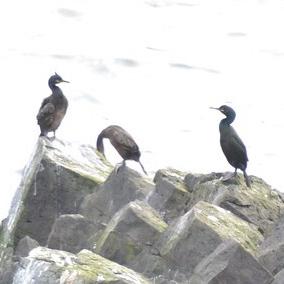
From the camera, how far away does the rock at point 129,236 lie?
52.2ft

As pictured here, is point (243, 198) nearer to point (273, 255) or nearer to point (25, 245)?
point (273, 255)

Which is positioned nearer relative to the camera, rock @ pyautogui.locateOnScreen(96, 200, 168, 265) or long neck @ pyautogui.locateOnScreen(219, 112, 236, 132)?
rock @ pyautogui.locateOnScreen(96, 200, 168, 265)

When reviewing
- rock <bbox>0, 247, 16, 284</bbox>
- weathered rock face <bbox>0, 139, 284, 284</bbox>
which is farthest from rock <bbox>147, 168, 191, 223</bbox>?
rock <bbox>0, 247, 16, 284</bbox>

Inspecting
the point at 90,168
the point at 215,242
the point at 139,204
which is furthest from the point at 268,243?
the point at 90,168

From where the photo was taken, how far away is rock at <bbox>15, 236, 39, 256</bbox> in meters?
18.0

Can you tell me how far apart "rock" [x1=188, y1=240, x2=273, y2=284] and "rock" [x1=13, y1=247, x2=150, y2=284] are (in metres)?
0.68

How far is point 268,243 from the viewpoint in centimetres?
1552

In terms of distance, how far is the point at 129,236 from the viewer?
15914 mm

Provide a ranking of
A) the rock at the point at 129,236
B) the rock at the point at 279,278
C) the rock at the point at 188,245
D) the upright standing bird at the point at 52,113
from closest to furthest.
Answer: the rock at the point at 279,278 → the rock at the point at 188,245 → the rock at the point at 129,236 → the upright standing bird at the point at 52,113

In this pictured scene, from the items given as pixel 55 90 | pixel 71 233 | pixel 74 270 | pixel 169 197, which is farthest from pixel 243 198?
pixel 55 90

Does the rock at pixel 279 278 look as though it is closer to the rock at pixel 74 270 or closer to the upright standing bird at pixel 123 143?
the rock at pixel 74 270

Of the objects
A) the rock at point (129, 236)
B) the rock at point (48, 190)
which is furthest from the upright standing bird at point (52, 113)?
the rock at point (129, 236)

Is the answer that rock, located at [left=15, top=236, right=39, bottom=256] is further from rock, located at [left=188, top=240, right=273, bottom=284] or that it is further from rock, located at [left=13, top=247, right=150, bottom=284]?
rock, located at [left=188, top=240, right=273, bottom=284]

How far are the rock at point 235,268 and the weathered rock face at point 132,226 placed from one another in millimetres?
11
